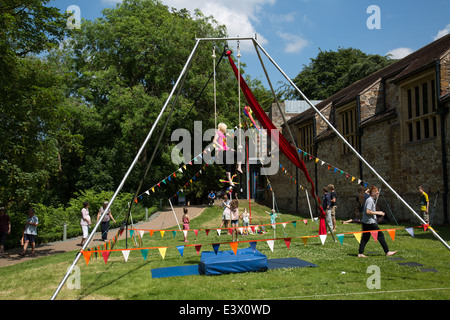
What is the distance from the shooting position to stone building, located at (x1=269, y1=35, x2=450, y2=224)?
1430cm

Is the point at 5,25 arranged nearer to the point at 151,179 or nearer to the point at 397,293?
the point at 397,293

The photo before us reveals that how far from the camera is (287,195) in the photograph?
31.7 meters

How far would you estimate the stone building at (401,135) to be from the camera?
14305 mm

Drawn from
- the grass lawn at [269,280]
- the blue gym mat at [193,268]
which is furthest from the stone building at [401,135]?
the blue gym mat at [193,268]

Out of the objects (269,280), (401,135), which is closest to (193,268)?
(269,280)

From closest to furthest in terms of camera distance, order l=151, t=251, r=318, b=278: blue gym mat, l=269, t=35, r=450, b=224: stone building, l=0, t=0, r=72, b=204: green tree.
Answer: l=151, t=251, r=318, b=278: blue gym mat, l=0, t=0, r=72, b=204: green tree, l=269, t=35, r=450, b=224: stone building

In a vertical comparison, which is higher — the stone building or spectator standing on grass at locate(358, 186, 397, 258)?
the stone building

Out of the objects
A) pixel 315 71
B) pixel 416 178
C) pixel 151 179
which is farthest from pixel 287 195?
pixel 315 71

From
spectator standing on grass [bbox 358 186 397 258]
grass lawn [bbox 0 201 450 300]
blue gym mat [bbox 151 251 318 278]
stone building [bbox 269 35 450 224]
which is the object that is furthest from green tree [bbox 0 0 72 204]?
spectator standing on grass [bbox 358 186 397 258]

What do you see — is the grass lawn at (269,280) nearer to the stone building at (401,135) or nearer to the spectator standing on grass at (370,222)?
the spectator standing on grass at (370,222)

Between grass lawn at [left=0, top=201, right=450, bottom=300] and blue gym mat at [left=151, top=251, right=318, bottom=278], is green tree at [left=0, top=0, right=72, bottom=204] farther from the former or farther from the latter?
blue gym mat at [left=151, top=251, right=318, bottom=278]

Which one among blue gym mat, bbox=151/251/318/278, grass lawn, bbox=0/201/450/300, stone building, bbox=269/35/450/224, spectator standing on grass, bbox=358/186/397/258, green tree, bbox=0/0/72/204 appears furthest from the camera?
stone building, bbox=269/35/450/224

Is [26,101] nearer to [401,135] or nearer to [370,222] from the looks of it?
[370,222]

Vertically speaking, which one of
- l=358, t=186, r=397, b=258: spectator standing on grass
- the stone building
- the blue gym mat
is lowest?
the blue gym mat
